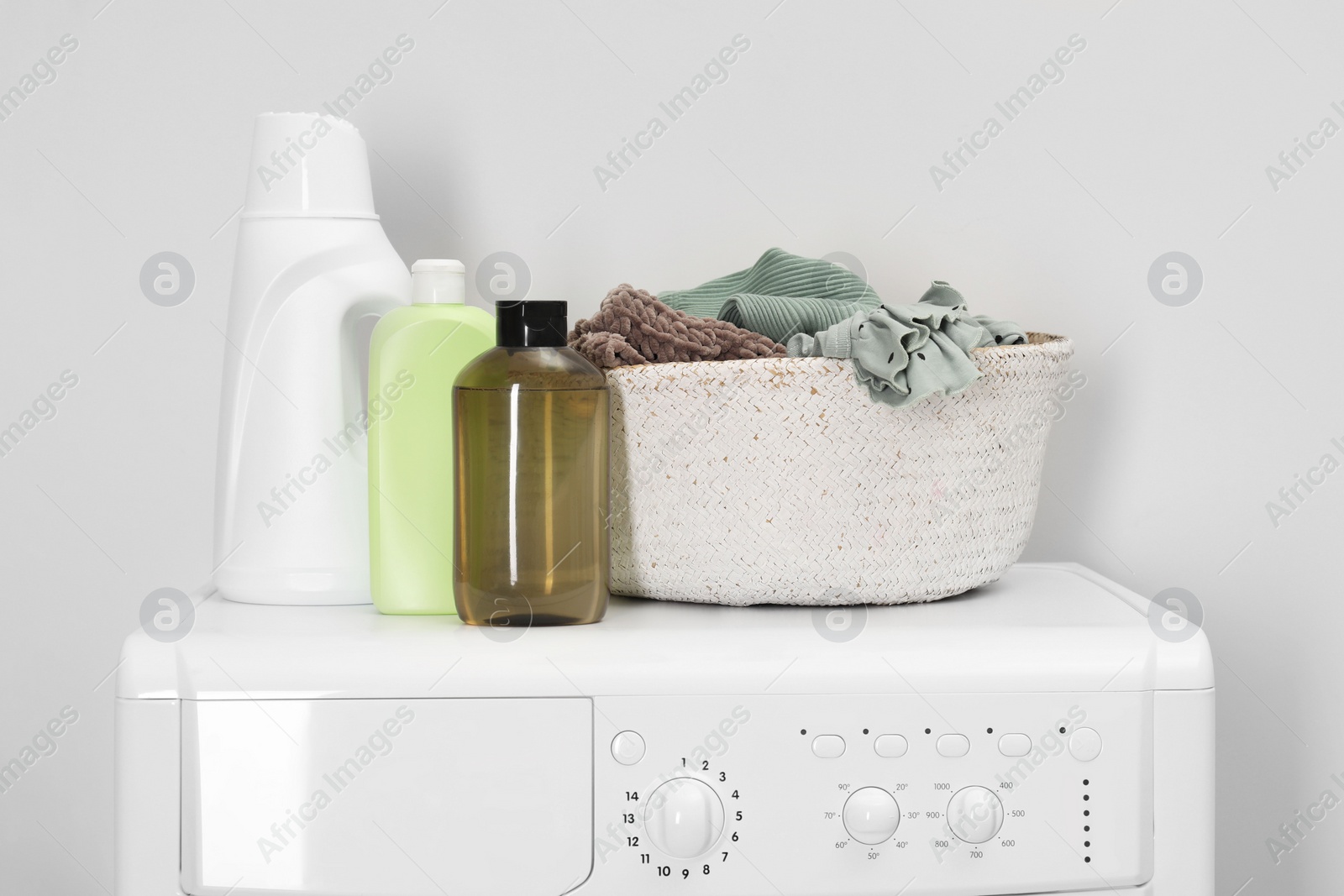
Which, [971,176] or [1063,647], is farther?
[971,176]

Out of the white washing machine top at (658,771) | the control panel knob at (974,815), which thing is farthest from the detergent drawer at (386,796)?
the control panel knob at (974,815)

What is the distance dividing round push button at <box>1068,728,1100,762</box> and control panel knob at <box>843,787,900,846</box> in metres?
0.12

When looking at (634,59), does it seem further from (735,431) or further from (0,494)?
(0,494)

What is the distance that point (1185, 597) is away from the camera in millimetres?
997

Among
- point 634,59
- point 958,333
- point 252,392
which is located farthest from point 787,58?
point 252,392

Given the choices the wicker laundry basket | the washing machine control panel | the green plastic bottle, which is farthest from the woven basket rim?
the washing machine control panel

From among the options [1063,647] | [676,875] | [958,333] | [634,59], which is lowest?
[676,875]

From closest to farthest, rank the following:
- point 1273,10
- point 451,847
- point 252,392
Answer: point 451,847, point 252,392, point 1273,10

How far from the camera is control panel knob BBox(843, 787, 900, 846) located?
2.05ft

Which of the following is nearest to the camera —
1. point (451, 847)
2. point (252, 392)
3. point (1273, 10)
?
point (451, 847)

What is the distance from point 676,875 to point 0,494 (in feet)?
2.74

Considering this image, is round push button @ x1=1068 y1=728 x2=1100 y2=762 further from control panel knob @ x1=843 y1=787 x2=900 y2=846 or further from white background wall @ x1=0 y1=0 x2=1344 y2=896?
white background wall @ x1=0 y1=0 x2=1344 y2=896

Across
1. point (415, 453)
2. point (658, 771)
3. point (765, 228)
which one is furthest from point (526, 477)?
point (765, 228)

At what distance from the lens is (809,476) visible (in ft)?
2.31
